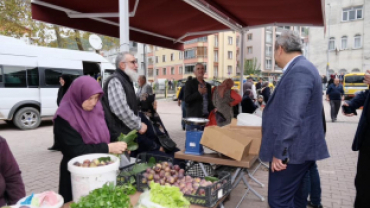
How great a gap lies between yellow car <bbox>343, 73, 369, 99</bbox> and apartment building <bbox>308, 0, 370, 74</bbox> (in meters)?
12.2

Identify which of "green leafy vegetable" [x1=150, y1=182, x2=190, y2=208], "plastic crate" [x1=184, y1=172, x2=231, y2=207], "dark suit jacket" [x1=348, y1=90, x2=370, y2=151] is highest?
"dark suit jacket" [x1=348, y1=90, x2=370, y2=151]

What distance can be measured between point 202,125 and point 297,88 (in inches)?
A: 47.1

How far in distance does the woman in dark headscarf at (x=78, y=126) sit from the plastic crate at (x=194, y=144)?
86 cm

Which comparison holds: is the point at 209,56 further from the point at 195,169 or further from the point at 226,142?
the point at 226,142

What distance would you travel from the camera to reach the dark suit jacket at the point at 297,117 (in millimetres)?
1963

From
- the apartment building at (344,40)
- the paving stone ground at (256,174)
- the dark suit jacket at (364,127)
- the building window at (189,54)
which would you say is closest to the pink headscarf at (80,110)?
the paving stone ground at (256,174)

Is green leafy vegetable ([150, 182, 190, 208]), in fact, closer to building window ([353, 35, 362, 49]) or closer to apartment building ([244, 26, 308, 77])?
building window ([353, 35, 362, 49])

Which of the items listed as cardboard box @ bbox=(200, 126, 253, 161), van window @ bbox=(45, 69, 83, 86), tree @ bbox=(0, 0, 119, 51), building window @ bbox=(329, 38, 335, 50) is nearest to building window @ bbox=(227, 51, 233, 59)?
building window @ bbox=(329, 38, 335, 50)

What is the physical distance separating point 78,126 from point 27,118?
8513mm

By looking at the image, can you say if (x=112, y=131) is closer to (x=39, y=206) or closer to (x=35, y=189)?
(x=39, y=206)

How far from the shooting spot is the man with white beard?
9.68ft

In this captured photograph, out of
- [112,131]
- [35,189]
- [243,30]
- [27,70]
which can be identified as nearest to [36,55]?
[27,70]

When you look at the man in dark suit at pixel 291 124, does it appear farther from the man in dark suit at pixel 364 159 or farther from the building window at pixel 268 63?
the building window at pixel 268 63

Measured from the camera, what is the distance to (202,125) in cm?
290
